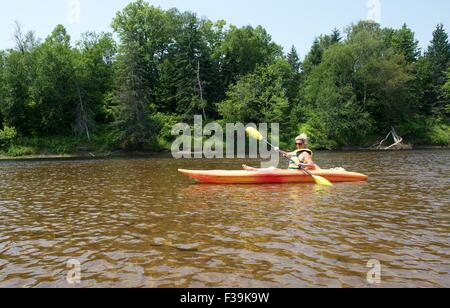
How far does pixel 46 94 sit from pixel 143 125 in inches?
436

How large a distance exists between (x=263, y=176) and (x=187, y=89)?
101 feet

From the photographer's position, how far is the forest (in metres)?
38.3

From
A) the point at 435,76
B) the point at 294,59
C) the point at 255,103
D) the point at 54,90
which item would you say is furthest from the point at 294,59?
the point at 54,90

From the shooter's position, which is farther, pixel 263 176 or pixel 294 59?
pixel 294 59

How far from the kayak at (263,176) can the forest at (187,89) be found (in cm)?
2362

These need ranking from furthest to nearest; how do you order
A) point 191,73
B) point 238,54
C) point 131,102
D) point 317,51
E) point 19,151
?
point 317,51
point 238,54
point 191,73
point 131,102
point 19,151

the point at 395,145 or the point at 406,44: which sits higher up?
the point at 406,44

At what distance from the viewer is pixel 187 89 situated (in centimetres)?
4334

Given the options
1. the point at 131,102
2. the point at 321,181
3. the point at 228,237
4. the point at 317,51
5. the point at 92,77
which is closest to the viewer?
the point at 228,237

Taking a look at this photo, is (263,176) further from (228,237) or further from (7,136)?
(7,136)

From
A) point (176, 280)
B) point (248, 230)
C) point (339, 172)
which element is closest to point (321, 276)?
point (176, 280)

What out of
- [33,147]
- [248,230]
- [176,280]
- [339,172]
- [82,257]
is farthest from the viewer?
[33,147]

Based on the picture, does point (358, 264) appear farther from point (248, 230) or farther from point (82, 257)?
point (82, 257)

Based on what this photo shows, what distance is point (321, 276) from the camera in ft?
17.2
